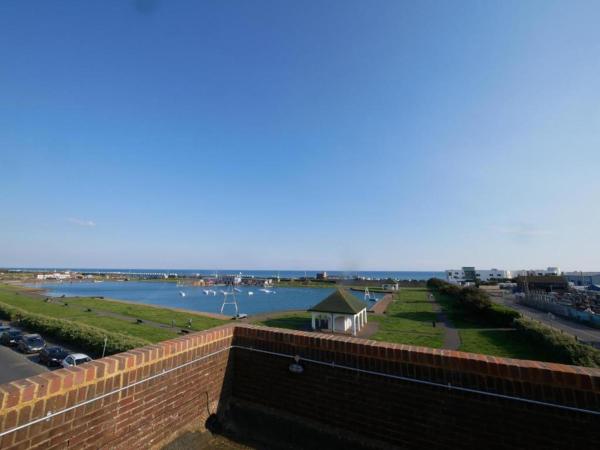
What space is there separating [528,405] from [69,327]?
28.0 m

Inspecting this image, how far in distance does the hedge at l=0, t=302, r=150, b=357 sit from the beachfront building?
46.2ft

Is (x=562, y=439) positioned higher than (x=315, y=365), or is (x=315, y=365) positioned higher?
(x=315, y=365)

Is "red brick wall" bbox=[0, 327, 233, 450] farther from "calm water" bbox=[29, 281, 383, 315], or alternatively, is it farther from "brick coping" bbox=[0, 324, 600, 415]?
"calm water" bbox=[29, 281, 383, 315]

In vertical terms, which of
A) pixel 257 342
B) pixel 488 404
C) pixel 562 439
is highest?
pixel 257 342

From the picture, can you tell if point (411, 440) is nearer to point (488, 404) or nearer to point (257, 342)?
point (488, 404)

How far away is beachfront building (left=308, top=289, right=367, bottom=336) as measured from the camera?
25.1 metres

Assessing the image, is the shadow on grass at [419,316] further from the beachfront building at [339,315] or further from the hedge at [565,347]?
the hedge at [565,347]

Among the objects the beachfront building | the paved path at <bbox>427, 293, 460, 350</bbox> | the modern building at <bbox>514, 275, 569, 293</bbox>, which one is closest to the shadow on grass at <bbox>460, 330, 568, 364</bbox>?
the paved path at <bbox>427, 293, 460, 350</bbox>

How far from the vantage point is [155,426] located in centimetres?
308

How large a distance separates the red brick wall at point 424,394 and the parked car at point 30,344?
23566 mm

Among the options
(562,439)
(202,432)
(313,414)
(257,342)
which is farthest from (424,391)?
(202,432)

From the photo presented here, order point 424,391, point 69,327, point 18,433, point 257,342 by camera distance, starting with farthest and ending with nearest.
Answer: point 69,327 → point 257,342 → point 424,391 → point 18,433

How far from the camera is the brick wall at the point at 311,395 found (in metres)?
2.43

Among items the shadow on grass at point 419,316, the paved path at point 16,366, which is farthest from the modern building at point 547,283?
the paved path at point 16,366
